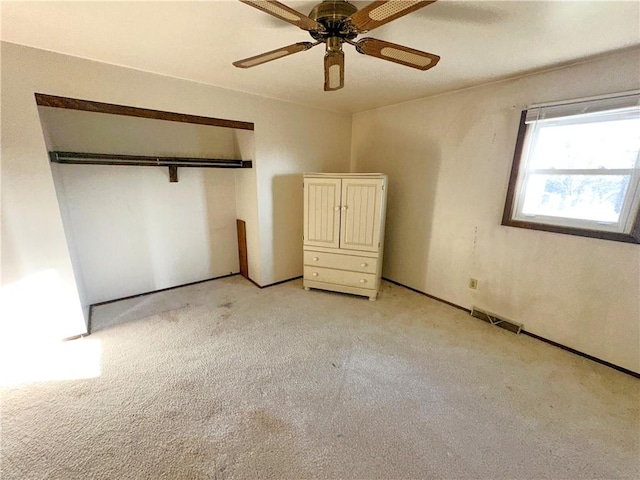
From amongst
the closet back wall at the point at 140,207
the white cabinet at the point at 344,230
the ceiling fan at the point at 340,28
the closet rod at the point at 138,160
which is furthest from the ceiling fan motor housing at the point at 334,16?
the closet back wall at the point at 140,207

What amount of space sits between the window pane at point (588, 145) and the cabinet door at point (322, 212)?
1743 millimetres

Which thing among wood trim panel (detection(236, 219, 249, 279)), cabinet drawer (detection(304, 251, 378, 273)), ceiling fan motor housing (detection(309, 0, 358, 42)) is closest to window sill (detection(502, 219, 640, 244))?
cabinet drawer (detection(304, 251, 378, 273))

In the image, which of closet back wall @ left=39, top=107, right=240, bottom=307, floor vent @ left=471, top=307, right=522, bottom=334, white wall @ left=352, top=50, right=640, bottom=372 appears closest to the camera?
white wall @ left=352, top=50, right=640, bottom=372

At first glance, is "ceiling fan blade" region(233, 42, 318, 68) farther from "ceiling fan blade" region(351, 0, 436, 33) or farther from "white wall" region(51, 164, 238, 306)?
"white wall" region(51, 164, 238, 306)

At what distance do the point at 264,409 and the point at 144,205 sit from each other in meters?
2.45

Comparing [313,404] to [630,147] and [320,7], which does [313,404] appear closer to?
[320,7]

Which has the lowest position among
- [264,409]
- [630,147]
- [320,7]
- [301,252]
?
[264,409]

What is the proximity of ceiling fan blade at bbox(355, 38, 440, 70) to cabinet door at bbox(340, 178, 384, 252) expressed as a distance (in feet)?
4.53

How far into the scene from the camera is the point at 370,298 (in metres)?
3.04

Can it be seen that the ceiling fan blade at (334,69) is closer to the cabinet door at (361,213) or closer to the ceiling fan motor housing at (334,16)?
the ceiling fan motor housing at (334,16)

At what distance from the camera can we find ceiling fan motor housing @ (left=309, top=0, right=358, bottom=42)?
1288mm

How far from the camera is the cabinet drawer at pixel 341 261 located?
298 centimetres

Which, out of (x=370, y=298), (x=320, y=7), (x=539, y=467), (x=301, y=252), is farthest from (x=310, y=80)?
(x=539, y=467)

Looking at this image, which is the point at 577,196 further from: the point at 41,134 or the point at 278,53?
the point at 41,134
